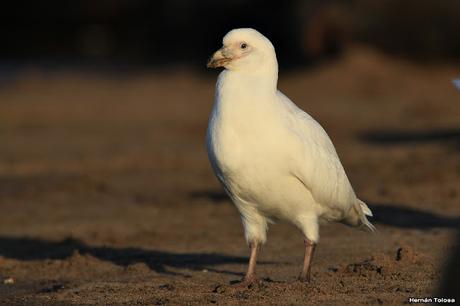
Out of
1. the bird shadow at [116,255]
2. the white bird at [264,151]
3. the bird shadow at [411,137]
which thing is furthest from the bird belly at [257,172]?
the bird shadow at [411,137]

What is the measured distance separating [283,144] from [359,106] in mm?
13804

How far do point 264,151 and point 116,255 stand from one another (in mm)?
3111

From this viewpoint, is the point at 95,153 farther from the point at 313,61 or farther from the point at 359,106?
the point at 313,61

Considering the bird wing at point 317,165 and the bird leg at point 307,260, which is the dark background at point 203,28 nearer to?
the bird wing at point 317,165

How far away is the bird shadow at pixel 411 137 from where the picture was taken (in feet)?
53.6

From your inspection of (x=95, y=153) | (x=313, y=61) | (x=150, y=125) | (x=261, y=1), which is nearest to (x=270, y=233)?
(x=95, y=153)

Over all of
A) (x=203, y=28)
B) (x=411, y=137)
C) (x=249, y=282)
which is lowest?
(x=249, y=282)

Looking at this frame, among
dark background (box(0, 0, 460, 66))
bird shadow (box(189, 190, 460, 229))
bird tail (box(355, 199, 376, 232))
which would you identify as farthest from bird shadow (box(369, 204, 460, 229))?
dark background (box(0, 0, 460, 66))

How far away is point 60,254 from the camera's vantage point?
1019 cm

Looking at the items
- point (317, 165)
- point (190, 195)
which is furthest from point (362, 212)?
point (190, 195)

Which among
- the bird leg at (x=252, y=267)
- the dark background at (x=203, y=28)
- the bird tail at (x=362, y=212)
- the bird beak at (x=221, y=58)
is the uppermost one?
the dark background at (x=203, y=28)

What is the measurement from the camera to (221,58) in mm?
7719

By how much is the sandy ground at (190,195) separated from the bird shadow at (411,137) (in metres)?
0.05

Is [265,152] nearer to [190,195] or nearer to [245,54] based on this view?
[245,54]
